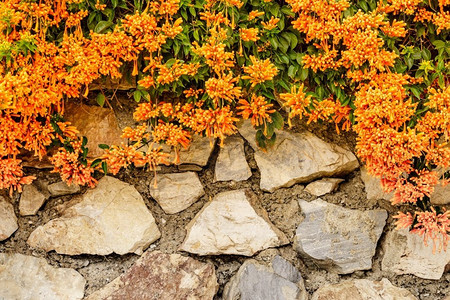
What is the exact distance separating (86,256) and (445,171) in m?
1.55

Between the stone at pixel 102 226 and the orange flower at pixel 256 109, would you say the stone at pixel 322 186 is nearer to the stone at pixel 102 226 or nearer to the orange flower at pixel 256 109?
the orange flower at pixel 256 109

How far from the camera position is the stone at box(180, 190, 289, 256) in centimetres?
221

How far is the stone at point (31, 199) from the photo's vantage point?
2303 millimetres

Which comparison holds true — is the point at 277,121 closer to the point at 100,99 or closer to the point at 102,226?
the point at 100,99

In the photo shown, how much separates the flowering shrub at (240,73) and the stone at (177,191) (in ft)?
0.41

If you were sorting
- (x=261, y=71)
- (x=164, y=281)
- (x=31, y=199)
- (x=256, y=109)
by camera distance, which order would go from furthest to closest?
(x=31, y=199) → (x=164, y=281) → (x=256, y=109) → (x=261, y=71)

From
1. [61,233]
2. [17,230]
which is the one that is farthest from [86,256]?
[17,230]

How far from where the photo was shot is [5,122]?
2.05 meters

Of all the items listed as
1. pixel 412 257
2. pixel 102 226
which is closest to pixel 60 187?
pixel 102 226

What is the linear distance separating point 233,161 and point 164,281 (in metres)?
0.58

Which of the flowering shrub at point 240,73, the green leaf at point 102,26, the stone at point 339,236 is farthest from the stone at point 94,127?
the stone at point 339,236

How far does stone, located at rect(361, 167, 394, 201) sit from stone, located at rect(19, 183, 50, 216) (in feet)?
4.54

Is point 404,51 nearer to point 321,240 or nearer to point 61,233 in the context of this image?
point 321,240

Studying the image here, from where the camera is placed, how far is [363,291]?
7.09ft
